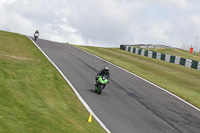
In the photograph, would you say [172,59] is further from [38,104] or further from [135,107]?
[38,104]

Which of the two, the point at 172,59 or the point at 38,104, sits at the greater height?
the point at 38,104

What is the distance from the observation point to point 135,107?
563 inches

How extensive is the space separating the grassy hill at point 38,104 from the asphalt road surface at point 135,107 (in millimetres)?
1076

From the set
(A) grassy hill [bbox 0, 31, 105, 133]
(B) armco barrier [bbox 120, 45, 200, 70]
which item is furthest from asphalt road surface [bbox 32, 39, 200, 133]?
(B) armco barrier [bbox 120, 45, 200, 70]

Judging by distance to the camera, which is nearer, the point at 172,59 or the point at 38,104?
the point at 38,104

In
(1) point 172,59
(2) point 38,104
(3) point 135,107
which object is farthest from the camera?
(1) point 172,59

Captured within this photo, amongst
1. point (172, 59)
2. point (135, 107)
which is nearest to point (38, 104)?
point (135, 107)

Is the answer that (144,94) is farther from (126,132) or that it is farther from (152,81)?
(126,132)

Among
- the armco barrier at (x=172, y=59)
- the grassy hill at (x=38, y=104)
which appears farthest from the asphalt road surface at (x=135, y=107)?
the armco barrier at (x=172, y=59)

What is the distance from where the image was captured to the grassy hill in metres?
8.76

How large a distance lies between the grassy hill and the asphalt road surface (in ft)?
3.53

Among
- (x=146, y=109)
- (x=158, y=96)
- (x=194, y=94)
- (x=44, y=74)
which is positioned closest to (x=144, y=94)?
(x=158, y=96)

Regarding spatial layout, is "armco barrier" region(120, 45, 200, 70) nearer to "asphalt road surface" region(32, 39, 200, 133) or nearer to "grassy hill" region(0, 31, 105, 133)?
"asphalt road surface" region(32, 39, 200, 133)

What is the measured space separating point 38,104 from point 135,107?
5.27m
